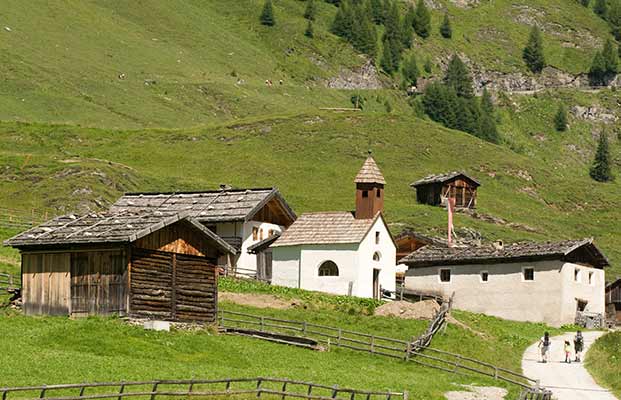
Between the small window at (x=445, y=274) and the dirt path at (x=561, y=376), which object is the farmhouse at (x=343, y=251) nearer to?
the small window at (x=445, y=274)

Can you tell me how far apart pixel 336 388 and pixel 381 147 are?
111m

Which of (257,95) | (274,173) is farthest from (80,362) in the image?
(257,95)

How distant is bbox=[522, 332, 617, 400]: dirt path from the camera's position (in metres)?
49.2

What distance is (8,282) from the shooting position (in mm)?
60156

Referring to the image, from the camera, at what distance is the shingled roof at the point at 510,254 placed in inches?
3132

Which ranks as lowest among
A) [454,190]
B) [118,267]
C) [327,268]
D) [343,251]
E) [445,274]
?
[118,267]

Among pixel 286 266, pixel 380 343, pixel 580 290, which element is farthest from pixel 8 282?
pixel 580 290

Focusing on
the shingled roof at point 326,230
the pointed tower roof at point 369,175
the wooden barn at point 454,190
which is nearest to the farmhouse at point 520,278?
the pointed tower roof at point 369,175

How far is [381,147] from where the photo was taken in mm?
148625

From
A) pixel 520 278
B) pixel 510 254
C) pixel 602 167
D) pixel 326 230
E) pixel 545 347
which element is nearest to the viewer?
pixel 545 347

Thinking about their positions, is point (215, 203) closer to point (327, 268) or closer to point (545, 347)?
point (327, 268)

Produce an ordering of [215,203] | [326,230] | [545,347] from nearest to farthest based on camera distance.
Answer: [545,347]
[326,230]
[215,203]

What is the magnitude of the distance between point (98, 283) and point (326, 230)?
29.1 meters

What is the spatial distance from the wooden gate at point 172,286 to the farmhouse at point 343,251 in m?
21.9
